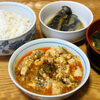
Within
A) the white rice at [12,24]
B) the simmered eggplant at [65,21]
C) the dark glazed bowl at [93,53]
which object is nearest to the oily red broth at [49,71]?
the dark glazed bowl at [93,53]

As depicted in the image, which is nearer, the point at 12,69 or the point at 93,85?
the point at 12,69

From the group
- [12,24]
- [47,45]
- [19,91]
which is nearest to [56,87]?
[19,91]

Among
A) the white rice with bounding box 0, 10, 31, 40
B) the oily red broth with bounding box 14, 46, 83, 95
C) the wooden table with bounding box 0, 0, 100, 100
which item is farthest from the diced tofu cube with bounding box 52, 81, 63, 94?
the white rice with bounding box 0, 10, 31, 40

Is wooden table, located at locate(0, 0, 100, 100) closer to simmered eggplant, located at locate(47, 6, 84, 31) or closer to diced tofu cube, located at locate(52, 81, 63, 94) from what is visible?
diced tofu cube, located at locate(52, 81, 63, 94)

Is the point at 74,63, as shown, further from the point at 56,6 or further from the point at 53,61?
the point at 56,6

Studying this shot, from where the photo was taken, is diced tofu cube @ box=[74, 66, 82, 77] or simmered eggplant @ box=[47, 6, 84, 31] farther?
simmered eggplant @ box=[47, 6, 84, 31]

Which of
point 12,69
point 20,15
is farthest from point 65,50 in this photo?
point 20,15

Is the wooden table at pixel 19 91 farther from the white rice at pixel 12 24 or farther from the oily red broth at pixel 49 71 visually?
the white rice at pixel 12 24

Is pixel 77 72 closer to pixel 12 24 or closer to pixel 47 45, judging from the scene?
pixel 47 45
